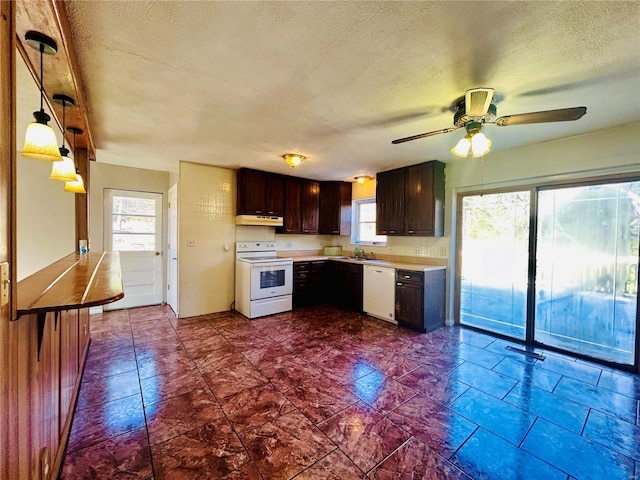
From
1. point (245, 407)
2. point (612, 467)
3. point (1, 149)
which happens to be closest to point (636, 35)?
point (612, 467)

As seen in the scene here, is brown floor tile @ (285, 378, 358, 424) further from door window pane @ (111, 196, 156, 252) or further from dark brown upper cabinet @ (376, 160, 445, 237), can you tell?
door window pane @ (111, 196, 156, 252)

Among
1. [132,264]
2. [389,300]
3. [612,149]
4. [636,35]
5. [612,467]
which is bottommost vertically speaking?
[612,467]

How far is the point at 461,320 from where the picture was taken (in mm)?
4141

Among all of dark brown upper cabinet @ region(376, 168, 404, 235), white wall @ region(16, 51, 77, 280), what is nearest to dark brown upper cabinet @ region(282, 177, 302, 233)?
dark brown upper cabinet @ region(376, 168, 404, 235)

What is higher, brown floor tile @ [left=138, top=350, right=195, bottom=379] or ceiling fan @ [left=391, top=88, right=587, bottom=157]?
ceiling fan @ [left=391, top=88, right=587, bottom=157]

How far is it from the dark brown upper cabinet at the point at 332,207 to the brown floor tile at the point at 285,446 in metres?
3.95

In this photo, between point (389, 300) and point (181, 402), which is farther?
point (389, 300)

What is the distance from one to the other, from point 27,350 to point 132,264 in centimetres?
425

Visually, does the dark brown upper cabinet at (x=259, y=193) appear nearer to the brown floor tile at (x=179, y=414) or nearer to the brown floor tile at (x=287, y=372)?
the brown floor tile at (x=287, y=372)

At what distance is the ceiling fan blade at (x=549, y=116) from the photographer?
177cm

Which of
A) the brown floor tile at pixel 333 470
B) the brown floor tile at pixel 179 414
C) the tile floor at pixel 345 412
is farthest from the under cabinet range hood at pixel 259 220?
the brown floor tile at pixel 333 470

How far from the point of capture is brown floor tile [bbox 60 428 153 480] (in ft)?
5.09

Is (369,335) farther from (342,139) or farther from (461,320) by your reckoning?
(342,139)

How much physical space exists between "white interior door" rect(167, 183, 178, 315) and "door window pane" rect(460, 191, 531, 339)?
4.51 metres
